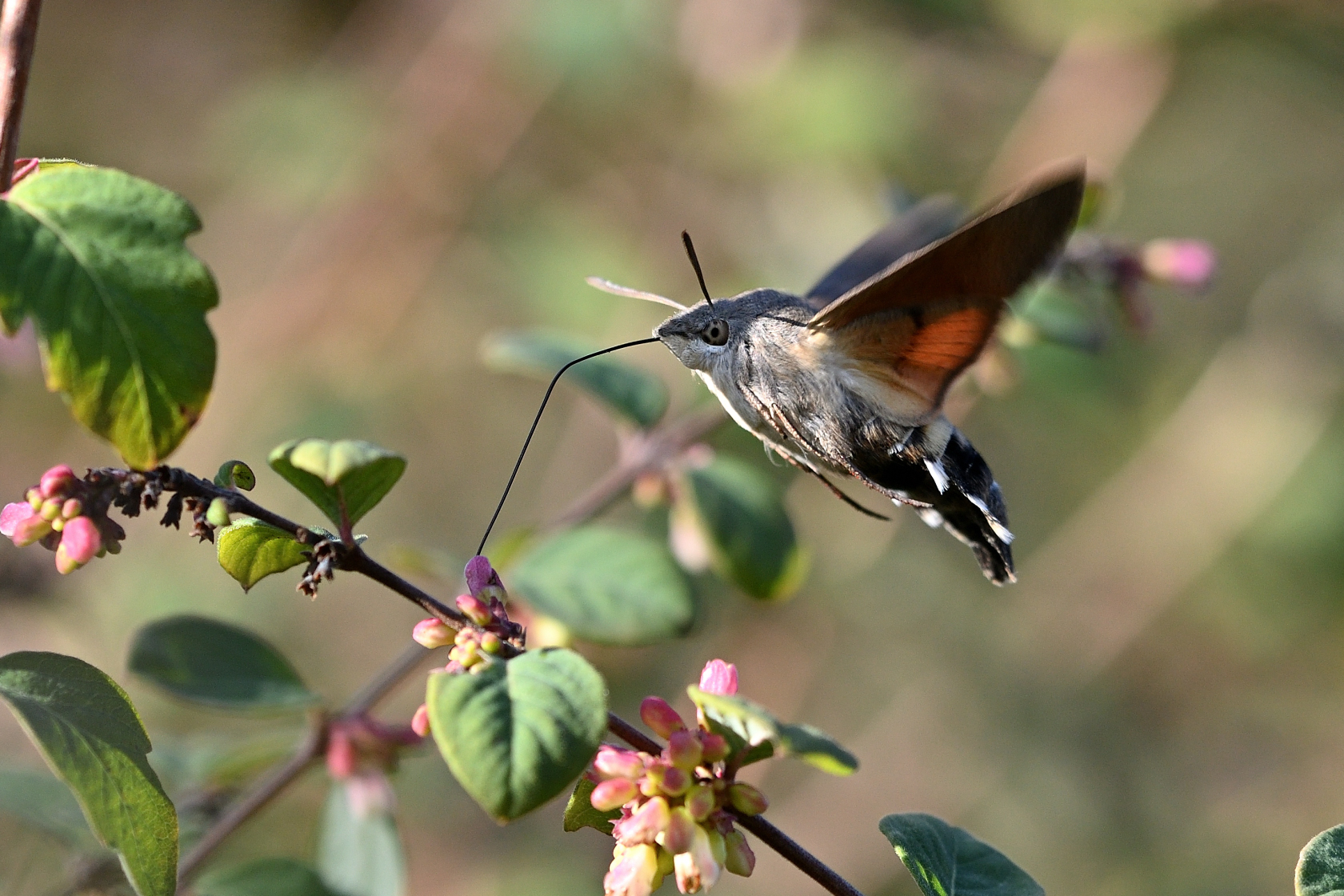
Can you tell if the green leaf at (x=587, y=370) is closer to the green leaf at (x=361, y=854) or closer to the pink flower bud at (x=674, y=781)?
the green leaf at (x=361, y=854)

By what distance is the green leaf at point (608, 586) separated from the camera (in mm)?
1655

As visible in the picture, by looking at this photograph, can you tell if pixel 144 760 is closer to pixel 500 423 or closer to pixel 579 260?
pixel 579 260

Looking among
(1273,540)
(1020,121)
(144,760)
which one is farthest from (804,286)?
(144,760)

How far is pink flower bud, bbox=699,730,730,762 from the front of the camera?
3.48 ft

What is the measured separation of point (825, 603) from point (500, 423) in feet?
6.37

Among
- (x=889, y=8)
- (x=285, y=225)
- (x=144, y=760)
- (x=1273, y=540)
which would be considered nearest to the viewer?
(x=144, y=760)

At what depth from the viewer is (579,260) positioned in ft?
13.0

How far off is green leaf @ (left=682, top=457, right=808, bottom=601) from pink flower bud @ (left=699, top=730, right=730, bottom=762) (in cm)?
89

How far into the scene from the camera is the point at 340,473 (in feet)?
3.35

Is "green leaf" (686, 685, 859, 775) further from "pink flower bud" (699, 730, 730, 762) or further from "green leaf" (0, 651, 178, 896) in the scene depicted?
"green leaf" (0, 651, 178, 896)

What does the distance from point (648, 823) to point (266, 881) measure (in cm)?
83

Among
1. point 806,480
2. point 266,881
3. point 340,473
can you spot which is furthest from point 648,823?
point 806,480

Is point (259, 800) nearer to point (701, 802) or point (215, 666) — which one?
point (215, 666)

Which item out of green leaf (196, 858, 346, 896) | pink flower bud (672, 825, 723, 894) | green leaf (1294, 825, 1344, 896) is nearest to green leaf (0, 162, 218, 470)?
pink flower bud (672, 825, 723, 894)
